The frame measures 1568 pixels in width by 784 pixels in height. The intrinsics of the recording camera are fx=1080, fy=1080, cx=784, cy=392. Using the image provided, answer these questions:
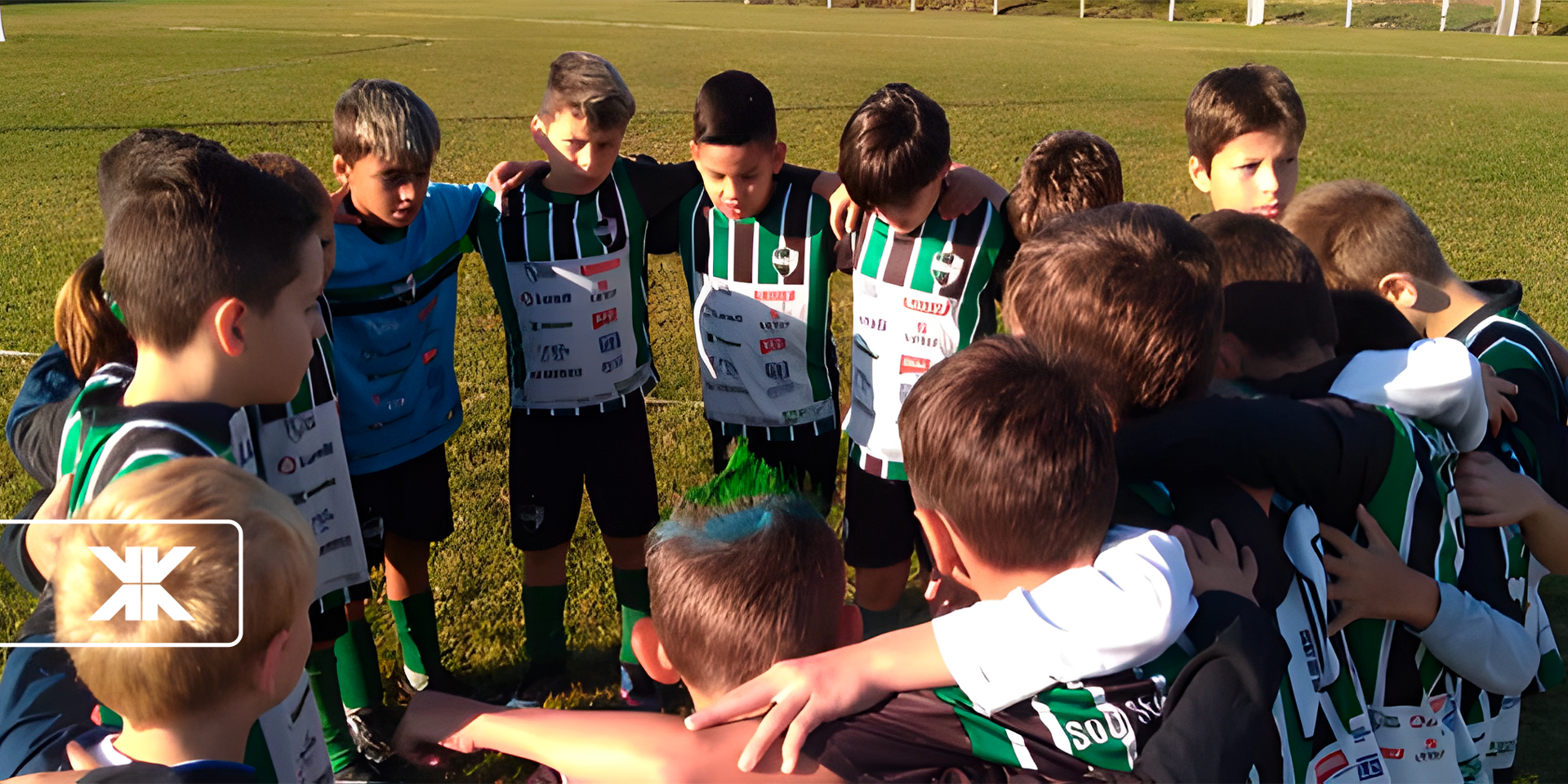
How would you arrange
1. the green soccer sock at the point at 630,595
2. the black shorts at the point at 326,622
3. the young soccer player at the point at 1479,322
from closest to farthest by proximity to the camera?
1. the young soccer player at the point at 1479,322
2. the black shorts at the point at 326,622
3. the green soccer sock at the point at 630,595

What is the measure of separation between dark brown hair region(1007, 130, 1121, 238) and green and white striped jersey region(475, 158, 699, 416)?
1047mm

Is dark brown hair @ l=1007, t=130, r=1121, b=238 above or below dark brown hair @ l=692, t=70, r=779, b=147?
below

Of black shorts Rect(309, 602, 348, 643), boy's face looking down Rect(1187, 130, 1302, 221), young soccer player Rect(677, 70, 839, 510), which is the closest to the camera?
black shorts Rect(309, 602, 348, 643)

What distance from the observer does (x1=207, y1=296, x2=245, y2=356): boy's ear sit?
1.73 meters

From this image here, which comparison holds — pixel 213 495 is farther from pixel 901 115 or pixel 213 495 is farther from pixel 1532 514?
pixel 1532 514

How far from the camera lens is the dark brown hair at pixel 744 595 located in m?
1.50

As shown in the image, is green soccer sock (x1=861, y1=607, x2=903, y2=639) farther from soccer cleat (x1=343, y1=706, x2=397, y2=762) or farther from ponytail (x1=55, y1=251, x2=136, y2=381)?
ponytail (x1=55, y1=251, x2=136, y2=381)

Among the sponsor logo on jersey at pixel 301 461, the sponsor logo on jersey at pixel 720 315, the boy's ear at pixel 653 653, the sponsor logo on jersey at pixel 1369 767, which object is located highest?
the sponsor logo on jersey at pixel 720 315

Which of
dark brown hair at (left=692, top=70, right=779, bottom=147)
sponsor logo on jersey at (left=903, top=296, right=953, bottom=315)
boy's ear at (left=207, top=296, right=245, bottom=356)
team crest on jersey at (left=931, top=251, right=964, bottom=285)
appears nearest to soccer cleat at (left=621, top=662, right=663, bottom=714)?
sponsor logo on jersey at (left=903, top=296, right=953, bottom=315)

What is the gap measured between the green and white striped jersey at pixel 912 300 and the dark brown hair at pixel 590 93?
31.0 inches

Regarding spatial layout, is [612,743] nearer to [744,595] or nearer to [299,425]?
[744,595]

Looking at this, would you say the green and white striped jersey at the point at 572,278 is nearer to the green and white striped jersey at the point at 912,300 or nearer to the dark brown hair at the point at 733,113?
the dark brown hair at the point at 733,113

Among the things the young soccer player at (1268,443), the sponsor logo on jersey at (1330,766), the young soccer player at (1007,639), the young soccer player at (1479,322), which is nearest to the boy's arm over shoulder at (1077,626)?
the young soccer player at (1007,639)

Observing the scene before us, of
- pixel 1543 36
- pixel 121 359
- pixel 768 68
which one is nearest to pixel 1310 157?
pixel 768 68
